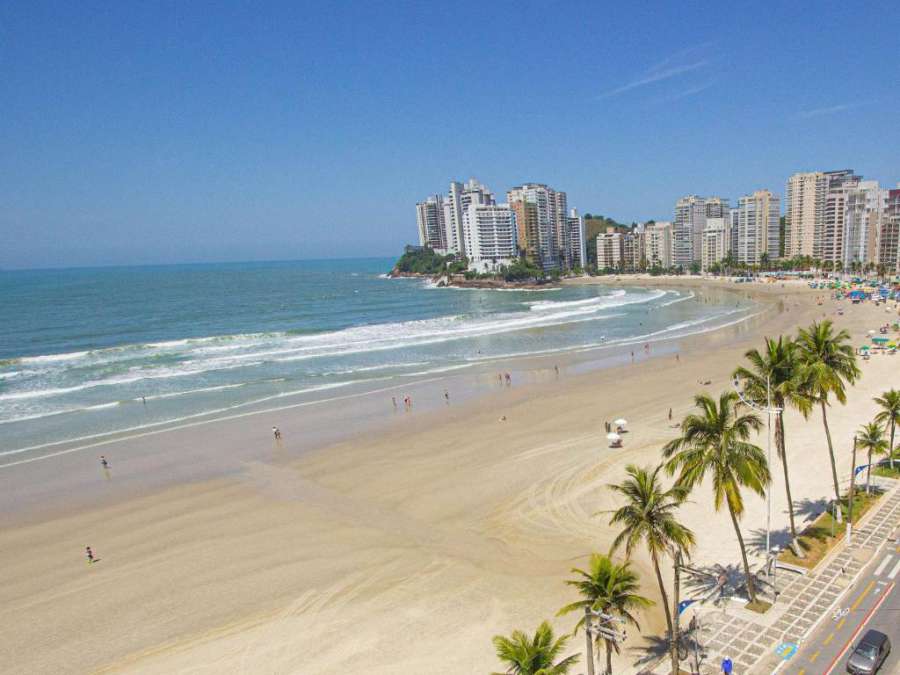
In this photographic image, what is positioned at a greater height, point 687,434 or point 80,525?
point 687,434

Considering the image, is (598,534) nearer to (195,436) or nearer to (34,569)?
(34,569)

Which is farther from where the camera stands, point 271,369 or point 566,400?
point 271,369

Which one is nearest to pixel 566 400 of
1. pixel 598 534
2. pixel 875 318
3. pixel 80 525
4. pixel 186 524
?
pixel 598 534

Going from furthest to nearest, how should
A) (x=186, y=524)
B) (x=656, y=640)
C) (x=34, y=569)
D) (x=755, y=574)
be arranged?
(x=186, y=524) < (x=34, y=569) < (x=755, y=574) < (x=656, y=640)

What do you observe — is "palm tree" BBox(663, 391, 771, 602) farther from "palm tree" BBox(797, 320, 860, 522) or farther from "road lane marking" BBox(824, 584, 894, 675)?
"palm tree" BBox(797, 320, 860, 522)

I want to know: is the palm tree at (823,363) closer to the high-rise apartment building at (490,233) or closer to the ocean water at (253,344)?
the ocean water at (253,344)

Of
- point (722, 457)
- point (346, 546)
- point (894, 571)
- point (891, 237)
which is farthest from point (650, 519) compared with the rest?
point (891, 237)

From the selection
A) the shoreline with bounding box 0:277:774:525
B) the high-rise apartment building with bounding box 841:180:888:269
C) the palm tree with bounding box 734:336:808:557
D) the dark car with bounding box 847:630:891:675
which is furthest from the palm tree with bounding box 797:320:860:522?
the high-rise apartment building with bounding box 841:180:888:269
